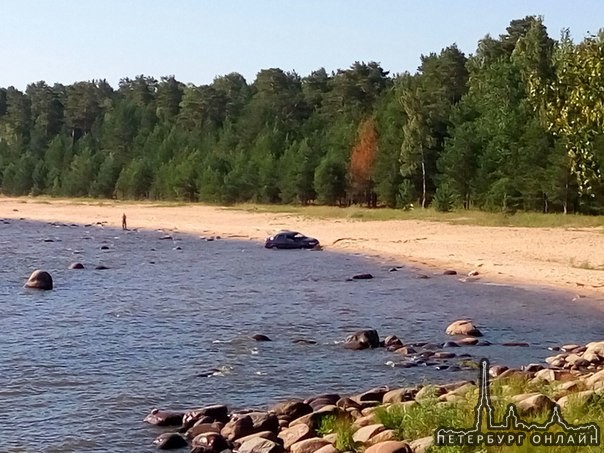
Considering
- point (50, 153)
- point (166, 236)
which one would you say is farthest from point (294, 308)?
point (50, 153)

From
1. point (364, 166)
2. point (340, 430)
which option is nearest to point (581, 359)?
point (340, 430)

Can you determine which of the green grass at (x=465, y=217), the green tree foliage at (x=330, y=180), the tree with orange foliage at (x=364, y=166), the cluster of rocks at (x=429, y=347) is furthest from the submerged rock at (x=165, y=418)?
the green tree foliage at (x=330, y=180)

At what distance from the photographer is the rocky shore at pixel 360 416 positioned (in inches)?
467

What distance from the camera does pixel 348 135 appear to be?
281ft

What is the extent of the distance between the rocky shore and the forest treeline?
39.8ft

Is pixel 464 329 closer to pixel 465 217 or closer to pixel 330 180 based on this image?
pixel 465 217

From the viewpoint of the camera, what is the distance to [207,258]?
168ft

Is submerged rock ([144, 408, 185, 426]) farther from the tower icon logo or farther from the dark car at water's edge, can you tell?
the dark car at water's edge

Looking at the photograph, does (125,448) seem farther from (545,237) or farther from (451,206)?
(451,206)

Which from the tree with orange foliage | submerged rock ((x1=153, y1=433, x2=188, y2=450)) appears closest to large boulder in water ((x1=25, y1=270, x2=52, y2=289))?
submerged rock ((x1=153, y1=433, x2=188, y2=450))

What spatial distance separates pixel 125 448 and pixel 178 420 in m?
1.48

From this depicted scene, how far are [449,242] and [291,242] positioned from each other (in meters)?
10.1

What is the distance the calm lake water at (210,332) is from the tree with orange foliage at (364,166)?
32.7 meters

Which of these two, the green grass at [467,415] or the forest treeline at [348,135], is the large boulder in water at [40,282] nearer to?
the forest treeline at [348,135]
